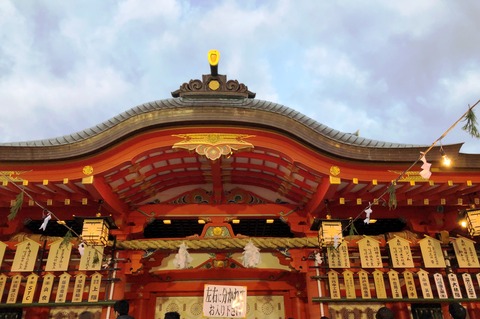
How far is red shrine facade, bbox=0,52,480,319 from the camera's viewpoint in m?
8.65

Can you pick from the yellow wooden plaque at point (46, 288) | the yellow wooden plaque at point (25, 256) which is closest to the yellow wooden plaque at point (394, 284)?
the yellow wooden plaque at point (46, 288)

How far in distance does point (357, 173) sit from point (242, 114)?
3088mm

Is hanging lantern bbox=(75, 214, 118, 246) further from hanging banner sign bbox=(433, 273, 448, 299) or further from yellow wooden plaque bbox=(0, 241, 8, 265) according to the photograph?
hanging banner sign bbox=(433, 273, 448, 299)

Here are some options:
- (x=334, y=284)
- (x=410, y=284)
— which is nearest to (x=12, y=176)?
(x=334, y=284)

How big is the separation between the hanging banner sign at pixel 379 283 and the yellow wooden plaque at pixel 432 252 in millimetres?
1223

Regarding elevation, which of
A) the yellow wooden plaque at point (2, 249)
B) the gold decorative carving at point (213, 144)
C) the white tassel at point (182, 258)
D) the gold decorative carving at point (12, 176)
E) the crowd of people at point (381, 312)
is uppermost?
the gold decorative carving at point (213, 144)

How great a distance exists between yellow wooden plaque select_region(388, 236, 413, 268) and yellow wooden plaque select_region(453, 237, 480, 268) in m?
1.30

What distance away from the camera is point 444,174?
28.8ft

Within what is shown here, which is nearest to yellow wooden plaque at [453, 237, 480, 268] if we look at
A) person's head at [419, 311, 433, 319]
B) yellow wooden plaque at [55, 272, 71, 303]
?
person's head at [419, 311, 433, 319]

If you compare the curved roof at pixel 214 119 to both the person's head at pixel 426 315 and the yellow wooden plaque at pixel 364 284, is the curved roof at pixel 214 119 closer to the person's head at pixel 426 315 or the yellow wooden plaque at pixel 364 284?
the yellow wooden plaque at pixel 364 284

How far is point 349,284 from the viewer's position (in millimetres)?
9070

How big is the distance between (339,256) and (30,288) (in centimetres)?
765

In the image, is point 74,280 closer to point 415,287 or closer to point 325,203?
point 325,203

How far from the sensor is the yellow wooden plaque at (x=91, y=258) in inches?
358
